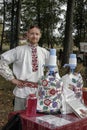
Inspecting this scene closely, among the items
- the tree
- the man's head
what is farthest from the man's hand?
the tree

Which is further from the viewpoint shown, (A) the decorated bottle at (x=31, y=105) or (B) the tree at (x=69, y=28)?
(B) the tree at (x=69, y=28)

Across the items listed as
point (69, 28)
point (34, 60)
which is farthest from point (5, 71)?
point (69, 28)

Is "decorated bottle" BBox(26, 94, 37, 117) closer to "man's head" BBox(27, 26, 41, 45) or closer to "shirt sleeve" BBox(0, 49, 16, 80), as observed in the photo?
"shirt sleeve" BBox(0, 49, 16, 80)

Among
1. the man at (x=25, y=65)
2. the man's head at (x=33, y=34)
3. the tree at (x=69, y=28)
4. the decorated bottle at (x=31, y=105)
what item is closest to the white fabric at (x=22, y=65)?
the man at (x=25, y=65)

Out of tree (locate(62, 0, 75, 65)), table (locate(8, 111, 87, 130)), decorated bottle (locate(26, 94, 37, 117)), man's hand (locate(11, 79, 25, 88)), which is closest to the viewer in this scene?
table (locate(8, 111, 87, 130))

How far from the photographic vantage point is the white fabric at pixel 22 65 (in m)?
3.32

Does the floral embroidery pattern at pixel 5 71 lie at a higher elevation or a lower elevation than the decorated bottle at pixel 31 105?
higher

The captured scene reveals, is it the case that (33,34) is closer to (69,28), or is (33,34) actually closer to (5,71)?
(5,71)

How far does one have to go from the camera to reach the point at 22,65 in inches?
131

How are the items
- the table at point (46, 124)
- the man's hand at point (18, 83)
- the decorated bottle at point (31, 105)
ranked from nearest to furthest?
1. the table at point (46, 124)
2. the decorated bottle at point (31, 105)
3. the man's hand at point (18, 83)

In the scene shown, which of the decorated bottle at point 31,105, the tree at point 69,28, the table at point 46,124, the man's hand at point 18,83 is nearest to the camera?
the table at point 46,124

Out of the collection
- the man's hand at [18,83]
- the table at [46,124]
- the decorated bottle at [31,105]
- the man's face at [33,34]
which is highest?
the man's face at [33,34]

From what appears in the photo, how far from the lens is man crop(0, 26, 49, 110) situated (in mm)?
3314

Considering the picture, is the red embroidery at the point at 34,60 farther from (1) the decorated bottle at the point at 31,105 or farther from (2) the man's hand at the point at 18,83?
(1) the decorated bottle at the point at 31,105
